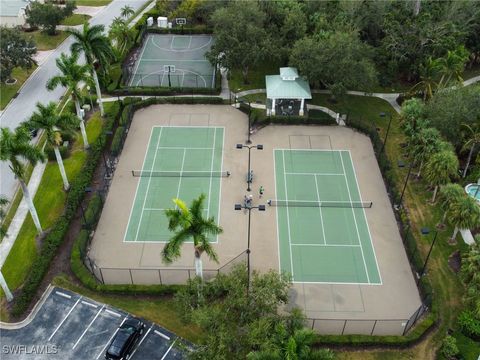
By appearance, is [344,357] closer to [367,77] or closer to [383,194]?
[383,194]

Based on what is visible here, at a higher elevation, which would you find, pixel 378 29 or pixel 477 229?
pixel 378 29

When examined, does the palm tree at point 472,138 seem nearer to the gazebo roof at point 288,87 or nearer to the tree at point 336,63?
the tree at point 336,63

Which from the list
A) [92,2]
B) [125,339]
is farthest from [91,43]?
[92,2]

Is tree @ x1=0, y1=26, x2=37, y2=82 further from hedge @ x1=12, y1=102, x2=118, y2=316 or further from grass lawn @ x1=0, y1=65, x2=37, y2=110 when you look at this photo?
hedge @ x1=12, y1=102, x2=118, y2=316

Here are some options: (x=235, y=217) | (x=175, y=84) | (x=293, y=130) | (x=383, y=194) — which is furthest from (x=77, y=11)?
(x=383, y=194)

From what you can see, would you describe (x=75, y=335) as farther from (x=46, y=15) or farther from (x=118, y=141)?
(x=46, y=15)
